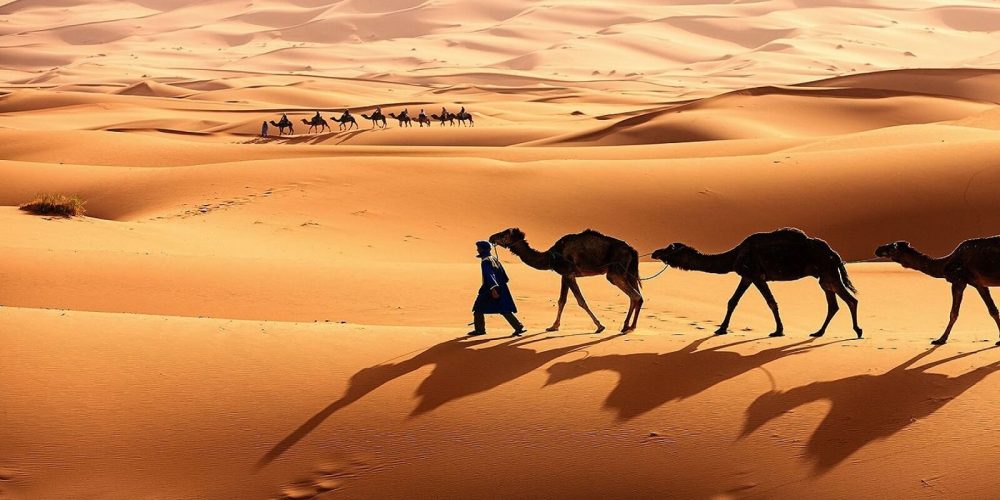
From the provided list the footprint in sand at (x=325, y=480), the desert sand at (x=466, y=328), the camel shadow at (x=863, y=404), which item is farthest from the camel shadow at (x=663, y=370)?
the footprint in sand at (x=325, y=480)

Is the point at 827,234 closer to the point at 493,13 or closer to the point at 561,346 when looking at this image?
the point at 561,346

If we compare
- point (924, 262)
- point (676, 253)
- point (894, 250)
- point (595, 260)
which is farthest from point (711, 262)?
point (924, 262)

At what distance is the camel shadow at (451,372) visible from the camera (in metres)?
7.77

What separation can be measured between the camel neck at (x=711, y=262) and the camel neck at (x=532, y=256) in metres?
1.17

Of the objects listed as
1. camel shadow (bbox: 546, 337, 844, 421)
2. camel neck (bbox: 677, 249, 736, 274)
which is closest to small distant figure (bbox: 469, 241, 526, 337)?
camel shadow (bbox: 546, 337, 844, 421)

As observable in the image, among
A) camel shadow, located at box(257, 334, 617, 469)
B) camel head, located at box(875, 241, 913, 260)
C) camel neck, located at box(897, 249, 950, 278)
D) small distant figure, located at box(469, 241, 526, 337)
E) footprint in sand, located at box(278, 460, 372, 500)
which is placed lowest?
footprint in sand, located at box(278, 460, 372, 500)

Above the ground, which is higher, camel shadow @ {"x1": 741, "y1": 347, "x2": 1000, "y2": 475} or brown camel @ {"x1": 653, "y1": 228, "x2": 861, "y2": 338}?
brown camel @ {"x1": 653, "y1": 228, "x2": 861, "y2": 338}

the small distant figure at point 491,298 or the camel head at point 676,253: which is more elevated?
the camel head at point 676,253

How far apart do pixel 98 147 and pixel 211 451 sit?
97.4 feet

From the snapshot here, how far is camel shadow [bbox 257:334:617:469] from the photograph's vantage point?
7773 mm

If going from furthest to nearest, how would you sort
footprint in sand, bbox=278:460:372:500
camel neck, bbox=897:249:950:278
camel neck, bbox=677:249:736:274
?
camel neck, bbox=677:249:736:274, camel neck, bbox=897:249:950:278, footprint in sand, bbox=278:460:372:500

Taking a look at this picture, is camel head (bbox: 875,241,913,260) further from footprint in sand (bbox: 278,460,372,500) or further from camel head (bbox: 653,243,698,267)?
footprint in sand (bbox: 278,460,372,500)

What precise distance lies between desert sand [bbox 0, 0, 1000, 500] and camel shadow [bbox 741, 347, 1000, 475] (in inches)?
0.8

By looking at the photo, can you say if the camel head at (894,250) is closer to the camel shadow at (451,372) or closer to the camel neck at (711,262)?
the camel neck at (711,262)
